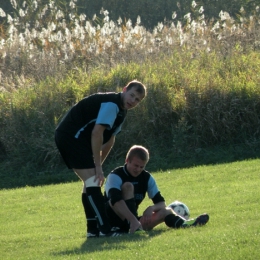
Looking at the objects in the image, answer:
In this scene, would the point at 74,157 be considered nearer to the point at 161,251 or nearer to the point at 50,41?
the point at 161,251

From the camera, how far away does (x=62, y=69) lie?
2020 cm

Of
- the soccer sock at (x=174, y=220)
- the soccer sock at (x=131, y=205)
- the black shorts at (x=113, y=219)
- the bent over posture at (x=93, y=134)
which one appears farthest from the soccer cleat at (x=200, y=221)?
the bent over posture at (x=93, y=134)

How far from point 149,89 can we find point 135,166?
8.68 m

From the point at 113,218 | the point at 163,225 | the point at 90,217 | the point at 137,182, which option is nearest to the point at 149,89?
the point at 163,225

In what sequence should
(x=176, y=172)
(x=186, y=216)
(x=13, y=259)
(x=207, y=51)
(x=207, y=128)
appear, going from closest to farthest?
(x=13, y=259) < (x=186, y=216) < (x=176, y=172) < (x=207, y=128) < (x=207, y=51)

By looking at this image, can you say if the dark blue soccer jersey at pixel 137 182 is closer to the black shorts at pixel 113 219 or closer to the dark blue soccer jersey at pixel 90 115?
the black shorts at pixel 113 219

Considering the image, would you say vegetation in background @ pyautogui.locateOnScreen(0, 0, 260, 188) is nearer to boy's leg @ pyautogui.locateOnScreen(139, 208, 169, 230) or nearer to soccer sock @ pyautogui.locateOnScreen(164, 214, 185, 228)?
boy's leg @ pyautogui.locateOnScreen(139, 208, 169, 230)

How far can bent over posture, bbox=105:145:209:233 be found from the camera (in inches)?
347

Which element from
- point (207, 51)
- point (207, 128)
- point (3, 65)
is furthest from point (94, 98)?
point (3, 65)

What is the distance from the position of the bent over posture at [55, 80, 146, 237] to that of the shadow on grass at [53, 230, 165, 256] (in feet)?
1.19

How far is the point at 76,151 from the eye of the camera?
28.9 ft

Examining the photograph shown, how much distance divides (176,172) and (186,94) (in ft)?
9.70

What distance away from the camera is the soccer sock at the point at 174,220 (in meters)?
8.90

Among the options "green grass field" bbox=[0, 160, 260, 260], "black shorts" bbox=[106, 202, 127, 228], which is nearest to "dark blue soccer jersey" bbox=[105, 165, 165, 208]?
"black shorts" bbox=[106, 202, 127, 228]
